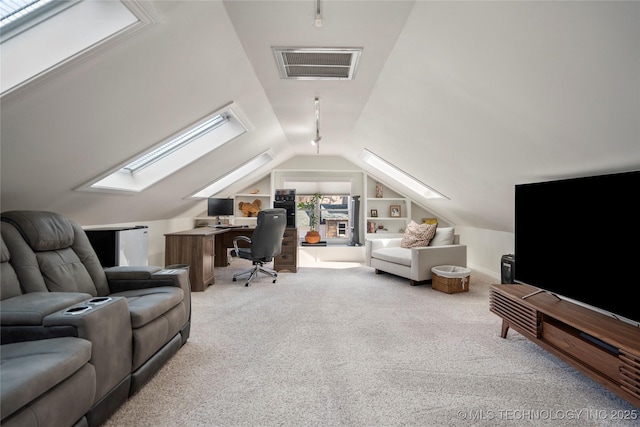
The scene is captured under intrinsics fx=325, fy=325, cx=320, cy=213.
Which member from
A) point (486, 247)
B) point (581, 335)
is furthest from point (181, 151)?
point (486, 247)

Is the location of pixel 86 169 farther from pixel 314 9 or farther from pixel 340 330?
pixel 340 330

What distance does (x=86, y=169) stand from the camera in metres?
2.81

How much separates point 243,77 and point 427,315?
3.10 m

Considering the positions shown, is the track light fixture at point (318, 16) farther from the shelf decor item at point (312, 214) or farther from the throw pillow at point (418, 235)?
the shelf decor item at point (312, 214)

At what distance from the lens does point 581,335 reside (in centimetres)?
213

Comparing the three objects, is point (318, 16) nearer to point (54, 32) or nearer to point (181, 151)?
point (54, 32)

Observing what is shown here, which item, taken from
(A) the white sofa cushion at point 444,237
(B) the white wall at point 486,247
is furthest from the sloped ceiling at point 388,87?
(B) the white wall at point 486,247

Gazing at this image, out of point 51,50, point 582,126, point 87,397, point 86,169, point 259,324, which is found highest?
point 51,50

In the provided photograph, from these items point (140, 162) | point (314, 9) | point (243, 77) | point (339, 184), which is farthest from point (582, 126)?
point (339, 184)

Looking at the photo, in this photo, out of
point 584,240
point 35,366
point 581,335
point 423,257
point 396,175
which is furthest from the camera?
point 396,175

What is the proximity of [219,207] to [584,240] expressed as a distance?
5496 millimetres

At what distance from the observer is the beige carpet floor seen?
1.79 m

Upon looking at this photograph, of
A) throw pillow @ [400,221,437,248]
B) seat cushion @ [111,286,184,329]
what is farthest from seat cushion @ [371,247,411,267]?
seat cushion @ [111,286,184,329]

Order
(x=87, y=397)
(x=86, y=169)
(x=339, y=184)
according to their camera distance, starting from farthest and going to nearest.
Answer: (x=339, y=184) < (x=86, y=169) < (x=87, y=397)
